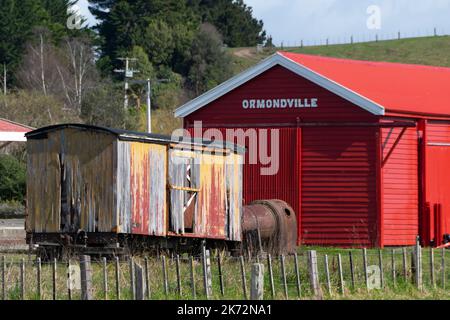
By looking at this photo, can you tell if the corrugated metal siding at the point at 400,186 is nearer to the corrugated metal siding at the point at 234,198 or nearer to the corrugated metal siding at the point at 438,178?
the corrugated metal siding at the point at 438,178

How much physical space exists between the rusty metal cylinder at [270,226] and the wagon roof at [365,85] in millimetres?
3576

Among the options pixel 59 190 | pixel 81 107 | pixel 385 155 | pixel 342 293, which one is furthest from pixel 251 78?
pixel 81 107

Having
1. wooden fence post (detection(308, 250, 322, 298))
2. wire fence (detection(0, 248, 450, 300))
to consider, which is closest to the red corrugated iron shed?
wire fence (detection(0, 248, 450, 300))

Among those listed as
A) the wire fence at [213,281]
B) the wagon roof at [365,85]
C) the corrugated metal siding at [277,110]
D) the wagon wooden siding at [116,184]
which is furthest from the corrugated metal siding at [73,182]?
the wagon roof at [365,85]

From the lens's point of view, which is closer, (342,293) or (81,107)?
(342,293)

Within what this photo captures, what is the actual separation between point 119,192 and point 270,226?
4.79 metres

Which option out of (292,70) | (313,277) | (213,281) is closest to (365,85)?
(292,70)

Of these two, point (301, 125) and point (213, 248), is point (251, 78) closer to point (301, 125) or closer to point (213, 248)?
point (301, 125)

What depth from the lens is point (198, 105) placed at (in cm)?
3155

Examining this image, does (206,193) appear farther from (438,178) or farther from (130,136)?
(438,178)

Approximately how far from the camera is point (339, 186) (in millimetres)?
29453

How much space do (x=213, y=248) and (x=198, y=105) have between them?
6.41 metres

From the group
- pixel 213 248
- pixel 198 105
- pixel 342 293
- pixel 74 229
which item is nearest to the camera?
pixel 342 293

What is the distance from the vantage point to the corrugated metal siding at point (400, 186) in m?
29.3
